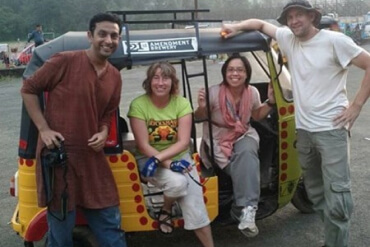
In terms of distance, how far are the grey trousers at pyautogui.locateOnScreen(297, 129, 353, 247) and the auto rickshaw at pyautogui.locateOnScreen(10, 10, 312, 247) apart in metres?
0.32

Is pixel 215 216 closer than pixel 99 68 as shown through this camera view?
No

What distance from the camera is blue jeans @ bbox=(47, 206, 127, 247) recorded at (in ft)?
10.5

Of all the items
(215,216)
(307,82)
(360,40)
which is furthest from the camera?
(360,40)

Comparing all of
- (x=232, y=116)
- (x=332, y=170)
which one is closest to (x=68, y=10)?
(x=232, y=116)

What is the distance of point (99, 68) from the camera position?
3.17 m

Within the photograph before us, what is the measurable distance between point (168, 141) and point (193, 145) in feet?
1.50

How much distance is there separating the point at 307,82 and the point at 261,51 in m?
0.52

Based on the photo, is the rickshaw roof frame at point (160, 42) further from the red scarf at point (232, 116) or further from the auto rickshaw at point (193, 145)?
the red scarf at point (232, 116)

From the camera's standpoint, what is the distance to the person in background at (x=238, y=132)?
3.80 metres

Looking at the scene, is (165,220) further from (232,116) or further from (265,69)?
(265,69)

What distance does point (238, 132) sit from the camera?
3.94m

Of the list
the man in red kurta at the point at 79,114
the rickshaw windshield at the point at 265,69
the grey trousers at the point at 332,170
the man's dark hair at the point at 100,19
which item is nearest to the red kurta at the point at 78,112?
the man in red kurta at the point at 79,114

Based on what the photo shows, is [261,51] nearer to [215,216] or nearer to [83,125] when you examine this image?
[215,216]

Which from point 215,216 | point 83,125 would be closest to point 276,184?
point 215,216
